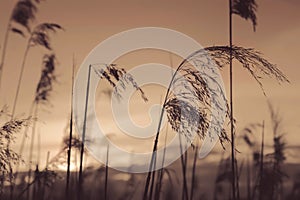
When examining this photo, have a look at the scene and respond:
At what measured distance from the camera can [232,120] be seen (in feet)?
15.8

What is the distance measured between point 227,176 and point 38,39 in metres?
3.32

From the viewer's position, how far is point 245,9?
5.79m

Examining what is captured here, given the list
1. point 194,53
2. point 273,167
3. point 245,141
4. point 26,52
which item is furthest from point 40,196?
point 245,141

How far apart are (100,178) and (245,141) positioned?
2570 millimetres

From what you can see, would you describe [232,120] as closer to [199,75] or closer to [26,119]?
[199,75]

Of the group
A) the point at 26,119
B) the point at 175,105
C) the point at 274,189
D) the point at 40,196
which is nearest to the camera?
the point at 175,105

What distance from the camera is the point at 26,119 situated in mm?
5152

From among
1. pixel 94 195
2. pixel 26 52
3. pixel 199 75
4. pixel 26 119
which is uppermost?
pixel 26 52

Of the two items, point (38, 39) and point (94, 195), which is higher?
point (38, 39)

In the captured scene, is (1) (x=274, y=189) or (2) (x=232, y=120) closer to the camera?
(2) (x=232, y=120)

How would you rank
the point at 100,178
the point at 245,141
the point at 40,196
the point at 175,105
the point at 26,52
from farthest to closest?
the point at 245,141, the point at 100,178, the point at 26,52, the point at 40,196, the point at 175,105

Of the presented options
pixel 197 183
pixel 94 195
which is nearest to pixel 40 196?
pixel 94 195

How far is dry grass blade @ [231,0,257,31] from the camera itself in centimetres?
574

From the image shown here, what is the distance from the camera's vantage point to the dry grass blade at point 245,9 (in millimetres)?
5740
